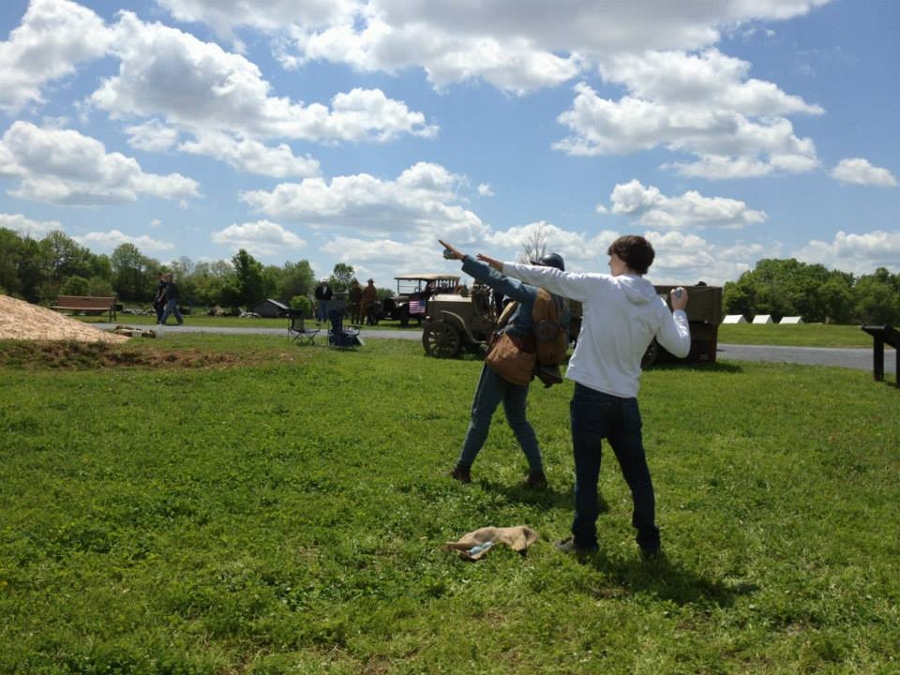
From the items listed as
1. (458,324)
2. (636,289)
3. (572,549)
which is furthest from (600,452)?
(458,324)

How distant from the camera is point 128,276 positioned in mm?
105750

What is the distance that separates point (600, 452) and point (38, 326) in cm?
1489

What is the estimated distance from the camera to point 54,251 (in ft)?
304

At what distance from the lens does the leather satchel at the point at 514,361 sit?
555 cm

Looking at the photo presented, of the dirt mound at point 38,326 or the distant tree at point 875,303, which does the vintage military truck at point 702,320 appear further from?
the distant tree at point 875,303

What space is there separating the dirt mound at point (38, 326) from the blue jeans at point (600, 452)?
12.6m

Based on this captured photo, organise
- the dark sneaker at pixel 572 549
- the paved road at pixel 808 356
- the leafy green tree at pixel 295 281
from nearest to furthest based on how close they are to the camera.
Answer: the dark sneaker at pixel 572 549 < the paved road at pixel 808 356 < the leafy green tree at pixel 295 281

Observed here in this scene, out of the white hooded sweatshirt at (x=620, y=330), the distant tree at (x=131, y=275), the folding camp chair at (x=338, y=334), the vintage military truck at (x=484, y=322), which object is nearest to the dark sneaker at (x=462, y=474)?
the white hooded sweatshirt at (x=620, y=330)

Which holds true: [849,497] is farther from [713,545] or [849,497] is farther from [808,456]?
[713,545]

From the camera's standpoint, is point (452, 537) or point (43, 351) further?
point (43, 351)

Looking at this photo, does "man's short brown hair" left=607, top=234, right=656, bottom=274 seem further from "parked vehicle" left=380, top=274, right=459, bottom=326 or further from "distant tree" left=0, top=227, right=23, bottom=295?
"distant tree" left=0, top=227, right=23, bottom=295

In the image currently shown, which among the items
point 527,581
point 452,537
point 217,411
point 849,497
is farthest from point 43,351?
point 849,497

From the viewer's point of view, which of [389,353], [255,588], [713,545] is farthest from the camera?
[389,353]

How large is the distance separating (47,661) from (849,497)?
5745mm
